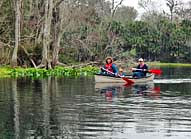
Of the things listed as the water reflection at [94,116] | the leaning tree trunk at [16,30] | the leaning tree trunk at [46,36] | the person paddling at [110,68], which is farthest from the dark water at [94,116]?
the leaning tree trunk at [46,36]

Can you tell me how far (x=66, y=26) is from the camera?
52.7 meters

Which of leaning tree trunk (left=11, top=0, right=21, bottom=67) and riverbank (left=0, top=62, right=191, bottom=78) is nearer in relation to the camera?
riverbank (left=0, top=62, right=191, bottom=78)

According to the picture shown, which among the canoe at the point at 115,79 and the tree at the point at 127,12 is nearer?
the canoe at the point at 115,79

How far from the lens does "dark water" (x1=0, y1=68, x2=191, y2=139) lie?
1288 centimetres

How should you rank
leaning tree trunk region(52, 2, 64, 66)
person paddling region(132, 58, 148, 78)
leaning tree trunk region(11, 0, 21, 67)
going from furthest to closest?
leaning tree trunk region(52, 2, 64, 66) → leaning tree trunk region(11, 0, 21, 67) → person paddling region(132, 58, 148, 78)

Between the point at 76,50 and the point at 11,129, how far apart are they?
42.1m

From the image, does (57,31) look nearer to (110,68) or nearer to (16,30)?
(16,30)

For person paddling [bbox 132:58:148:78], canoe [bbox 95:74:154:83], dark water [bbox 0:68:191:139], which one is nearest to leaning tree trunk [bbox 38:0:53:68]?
person paddling [bbox 132:58:148:78]

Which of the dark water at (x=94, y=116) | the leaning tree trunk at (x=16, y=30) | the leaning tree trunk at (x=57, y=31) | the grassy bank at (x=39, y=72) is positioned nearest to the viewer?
the dark water at (x=94, y=116)

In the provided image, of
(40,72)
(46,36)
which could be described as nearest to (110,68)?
(40,72)

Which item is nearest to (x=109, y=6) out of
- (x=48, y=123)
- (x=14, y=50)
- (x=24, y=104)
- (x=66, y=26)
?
(x=66, y=26)

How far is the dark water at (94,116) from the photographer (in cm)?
1288

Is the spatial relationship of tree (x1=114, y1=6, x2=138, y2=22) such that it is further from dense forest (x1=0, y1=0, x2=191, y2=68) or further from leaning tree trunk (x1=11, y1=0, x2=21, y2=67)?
leaning tree trunk (x1=11, y1=0, x2=21, y2=67)

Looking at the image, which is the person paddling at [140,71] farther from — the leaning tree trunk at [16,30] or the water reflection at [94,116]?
the leaning tree trunk at [16,30]
